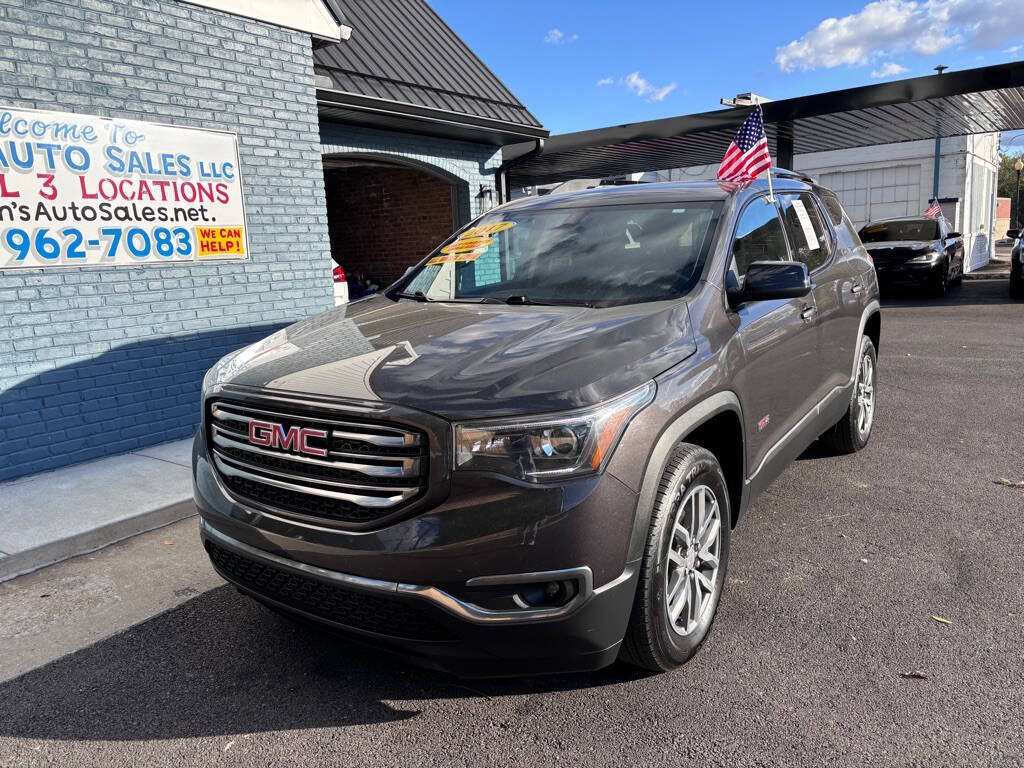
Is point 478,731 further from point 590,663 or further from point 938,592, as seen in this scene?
point 938,592

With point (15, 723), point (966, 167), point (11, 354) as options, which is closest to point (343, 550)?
point (15, 723)

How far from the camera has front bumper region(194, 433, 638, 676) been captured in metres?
2.24

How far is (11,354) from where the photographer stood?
540 centimetres

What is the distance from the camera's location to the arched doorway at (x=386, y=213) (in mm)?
11219

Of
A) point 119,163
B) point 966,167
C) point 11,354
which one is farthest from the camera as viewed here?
point 966,167

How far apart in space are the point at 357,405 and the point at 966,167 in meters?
29.8

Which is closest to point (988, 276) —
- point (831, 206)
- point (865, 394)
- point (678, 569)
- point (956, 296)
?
point (956, 296)

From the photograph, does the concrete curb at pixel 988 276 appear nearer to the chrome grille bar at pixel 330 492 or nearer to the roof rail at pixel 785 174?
→ the roof rail at pixel 785 174

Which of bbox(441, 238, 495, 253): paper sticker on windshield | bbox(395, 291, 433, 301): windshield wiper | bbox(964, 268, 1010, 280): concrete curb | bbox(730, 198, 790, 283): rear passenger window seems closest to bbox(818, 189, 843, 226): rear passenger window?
bbox(730, 198, 790, 283): rear passenger window

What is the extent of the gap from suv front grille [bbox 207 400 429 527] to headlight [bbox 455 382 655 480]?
148mm

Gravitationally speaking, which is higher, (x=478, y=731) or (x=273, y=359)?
(x=273, y=359)

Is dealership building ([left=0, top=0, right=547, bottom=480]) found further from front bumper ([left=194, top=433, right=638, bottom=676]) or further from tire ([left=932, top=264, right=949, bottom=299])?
tire ([left=932, top=264, right=949, bottom=299])

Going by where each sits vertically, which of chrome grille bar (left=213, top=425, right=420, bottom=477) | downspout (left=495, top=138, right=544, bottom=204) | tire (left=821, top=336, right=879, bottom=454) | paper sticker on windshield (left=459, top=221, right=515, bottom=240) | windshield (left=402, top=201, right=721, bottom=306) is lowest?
tire (left=821, top=336, right=879, bottom=454)

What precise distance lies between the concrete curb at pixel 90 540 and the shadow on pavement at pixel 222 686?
1150mm
